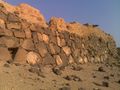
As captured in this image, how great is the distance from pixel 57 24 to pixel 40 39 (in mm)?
2779

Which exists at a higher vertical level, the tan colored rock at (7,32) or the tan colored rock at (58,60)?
the tan colored rock at (7,32)

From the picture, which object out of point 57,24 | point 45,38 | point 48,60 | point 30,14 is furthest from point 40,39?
point 57,24

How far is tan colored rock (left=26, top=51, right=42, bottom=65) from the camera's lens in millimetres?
10983

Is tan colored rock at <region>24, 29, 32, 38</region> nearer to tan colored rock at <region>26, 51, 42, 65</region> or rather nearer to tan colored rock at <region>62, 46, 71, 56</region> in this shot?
tan colored rock at <region>26, 51, 42, 65</region>

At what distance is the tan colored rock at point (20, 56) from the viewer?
33.8 ft

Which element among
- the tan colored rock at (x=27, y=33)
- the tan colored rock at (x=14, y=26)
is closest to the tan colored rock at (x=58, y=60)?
the tan colored rock at (x=27, y=33)

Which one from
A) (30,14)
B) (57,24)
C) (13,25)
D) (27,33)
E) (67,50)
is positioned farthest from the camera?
(57,24)

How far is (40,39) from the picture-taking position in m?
12.4

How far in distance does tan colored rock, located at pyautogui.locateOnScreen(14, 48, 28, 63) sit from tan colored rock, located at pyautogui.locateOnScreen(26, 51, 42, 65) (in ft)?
0.78

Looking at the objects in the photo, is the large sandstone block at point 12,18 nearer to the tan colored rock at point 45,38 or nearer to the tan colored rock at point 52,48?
the tan colored rock at point 45,38

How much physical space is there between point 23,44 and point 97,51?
9.53 m

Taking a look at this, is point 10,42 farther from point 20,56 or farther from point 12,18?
point 12,18

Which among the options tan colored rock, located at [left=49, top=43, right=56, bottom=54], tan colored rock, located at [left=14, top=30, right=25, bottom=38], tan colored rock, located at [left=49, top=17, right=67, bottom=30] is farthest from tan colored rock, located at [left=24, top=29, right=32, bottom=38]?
tan colored rock, located at [left=49, top=17, right=67, bottom=30]

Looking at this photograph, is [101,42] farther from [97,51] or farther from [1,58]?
[1,58]
